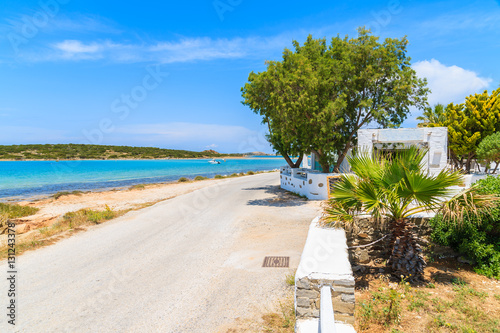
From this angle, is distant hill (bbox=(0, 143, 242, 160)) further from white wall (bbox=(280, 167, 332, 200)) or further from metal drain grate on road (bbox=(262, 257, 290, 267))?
metal drain grate on road (bbox=(262, 257, 290, 267))

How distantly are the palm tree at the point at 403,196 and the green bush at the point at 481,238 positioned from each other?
1.35 feet

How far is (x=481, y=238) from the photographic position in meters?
5.07

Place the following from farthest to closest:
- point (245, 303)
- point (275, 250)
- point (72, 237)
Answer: point (72, 237) < point (275, 250) < point (245, 303)

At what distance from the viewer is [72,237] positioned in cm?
998

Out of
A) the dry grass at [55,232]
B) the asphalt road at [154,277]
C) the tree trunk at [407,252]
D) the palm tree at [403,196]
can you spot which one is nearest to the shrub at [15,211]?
the dry grass at [55,232]

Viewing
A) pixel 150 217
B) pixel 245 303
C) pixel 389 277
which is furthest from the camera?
pixel 150 217

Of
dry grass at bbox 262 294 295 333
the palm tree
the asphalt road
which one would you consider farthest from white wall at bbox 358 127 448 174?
dry grass at bbox 262 294 295 333

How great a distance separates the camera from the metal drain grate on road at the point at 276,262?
6.78 m

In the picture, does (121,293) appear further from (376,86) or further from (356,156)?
(376,86)

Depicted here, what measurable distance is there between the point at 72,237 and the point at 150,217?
3.58 metres

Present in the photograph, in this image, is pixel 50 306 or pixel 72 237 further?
pixel 72 237

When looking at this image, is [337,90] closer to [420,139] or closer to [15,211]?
[420,139]

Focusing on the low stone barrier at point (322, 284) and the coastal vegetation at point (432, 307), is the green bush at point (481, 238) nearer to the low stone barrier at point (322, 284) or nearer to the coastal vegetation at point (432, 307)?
the coastal vegetation at point (432, 307)

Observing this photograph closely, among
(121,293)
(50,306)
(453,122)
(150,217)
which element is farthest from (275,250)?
(453,122)
